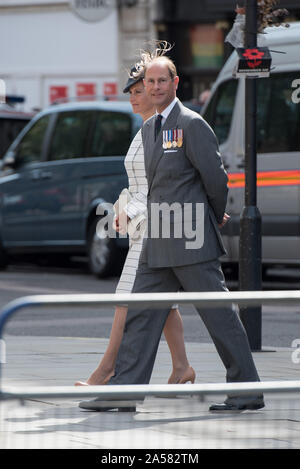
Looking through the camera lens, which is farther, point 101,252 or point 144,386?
point 101,252

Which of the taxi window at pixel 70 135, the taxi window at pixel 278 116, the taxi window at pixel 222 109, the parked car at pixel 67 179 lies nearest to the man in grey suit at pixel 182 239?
the taxi window at pixel 278 116

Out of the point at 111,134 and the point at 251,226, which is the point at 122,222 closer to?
the point at 251,226

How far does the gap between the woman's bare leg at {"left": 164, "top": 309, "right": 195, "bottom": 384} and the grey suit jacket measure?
62 cm

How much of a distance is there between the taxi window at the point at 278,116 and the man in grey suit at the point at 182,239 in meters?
6.28

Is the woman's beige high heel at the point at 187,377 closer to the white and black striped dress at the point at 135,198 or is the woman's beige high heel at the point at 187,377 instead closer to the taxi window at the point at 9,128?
the white and black striped dress at the point at 135,198

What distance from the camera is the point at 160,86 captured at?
6258mm

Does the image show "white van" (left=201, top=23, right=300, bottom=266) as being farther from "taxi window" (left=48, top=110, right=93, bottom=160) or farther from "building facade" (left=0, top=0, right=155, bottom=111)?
"building facade" (left=0, top=0, right=155, bottom=111)

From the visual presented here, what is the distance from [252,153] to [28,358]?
2241 mm

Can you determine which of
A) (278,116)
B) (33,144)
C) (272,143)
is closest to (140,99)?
(272,143)

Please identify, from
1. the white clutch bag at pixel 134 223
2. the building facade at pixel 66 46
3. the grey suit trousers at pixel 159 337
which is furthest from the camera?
the building facade at pixel 66 46

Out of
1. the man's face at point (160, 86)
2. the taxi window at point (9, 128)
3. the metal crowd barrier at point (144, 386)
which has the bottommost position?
the metal crowd barrier at point (144, 386)

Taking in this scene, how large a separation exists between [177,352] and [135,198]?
84 cm

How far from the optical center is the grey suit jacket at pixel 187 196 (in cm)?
604

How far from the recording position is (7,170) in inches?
614
